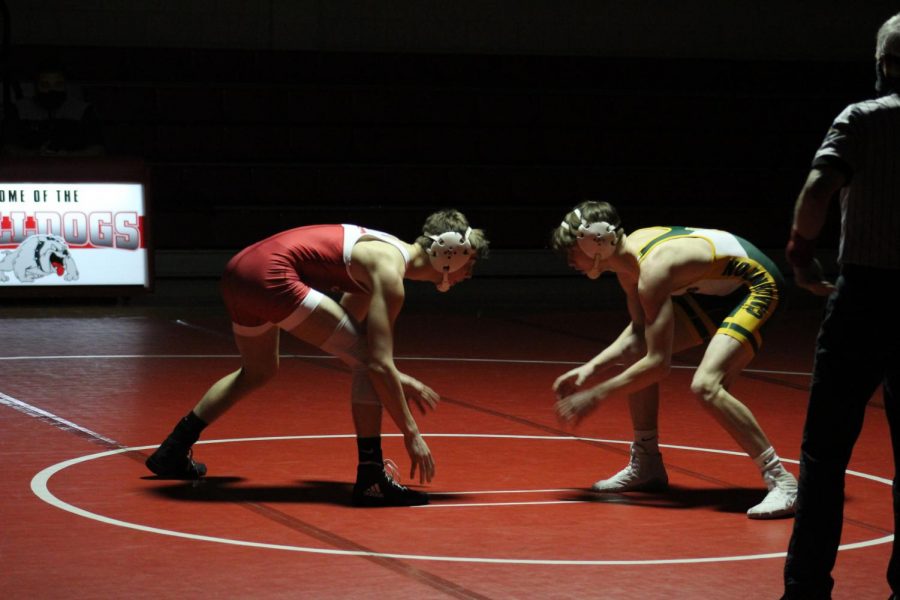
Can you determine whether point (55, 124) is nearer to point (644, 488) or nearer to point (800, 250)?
point (644, 488)

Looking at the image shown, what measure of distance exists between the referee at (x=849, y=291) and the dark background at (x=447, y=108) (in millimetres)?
8983

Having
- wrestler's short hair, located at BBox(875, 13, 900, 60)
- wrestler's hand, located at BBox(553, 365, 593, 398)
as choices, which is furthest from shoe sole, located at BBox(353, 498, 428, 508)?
wrestler's short hair, located at BBox(875, 13, 900, 60)

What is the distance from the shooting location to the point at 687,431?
21.0ft

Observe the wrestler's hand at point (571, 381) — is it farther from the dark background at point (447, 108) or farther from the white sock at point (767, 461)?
the dark background at point (447, 108)

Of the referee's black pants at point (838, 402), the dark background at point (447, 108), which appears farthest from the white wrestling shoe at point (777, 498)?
the dark background at point (447, 108)

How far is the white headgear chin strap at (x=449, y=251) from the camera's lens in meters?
4.97

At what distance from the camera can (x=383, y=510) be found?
192 inches

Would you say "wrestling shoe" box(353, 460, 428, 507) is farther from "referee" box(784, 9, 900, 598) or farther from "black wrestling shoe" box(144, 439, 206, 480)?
"referee" box(784, 9, 900, 598)

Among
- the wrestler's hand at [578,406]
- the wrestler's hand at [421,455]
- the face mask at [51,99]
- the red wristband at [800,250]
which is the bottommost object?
the wrestler's hand at [421,455]

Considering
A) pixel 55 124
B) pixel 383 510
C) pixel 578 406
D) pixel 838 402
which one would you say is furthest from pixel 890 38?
pixel 55 124

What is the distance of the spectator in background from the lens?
10.8 metres

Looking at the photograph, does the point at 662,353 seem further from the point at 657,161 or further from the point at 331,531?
Result: the point at 657,161

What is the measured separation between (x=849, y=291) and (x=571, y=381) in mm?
2027

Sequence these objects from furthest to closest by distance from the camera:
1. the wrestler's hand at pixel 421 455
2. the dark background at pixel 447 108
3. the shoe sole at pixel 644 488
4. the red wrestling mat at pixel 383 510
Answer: the dark background at pixel 447 108 < the shoe sole at pixel 644 488 < the wrestler's hand at pixel 421 455 < the red wrestling mat at pixel 383 510
